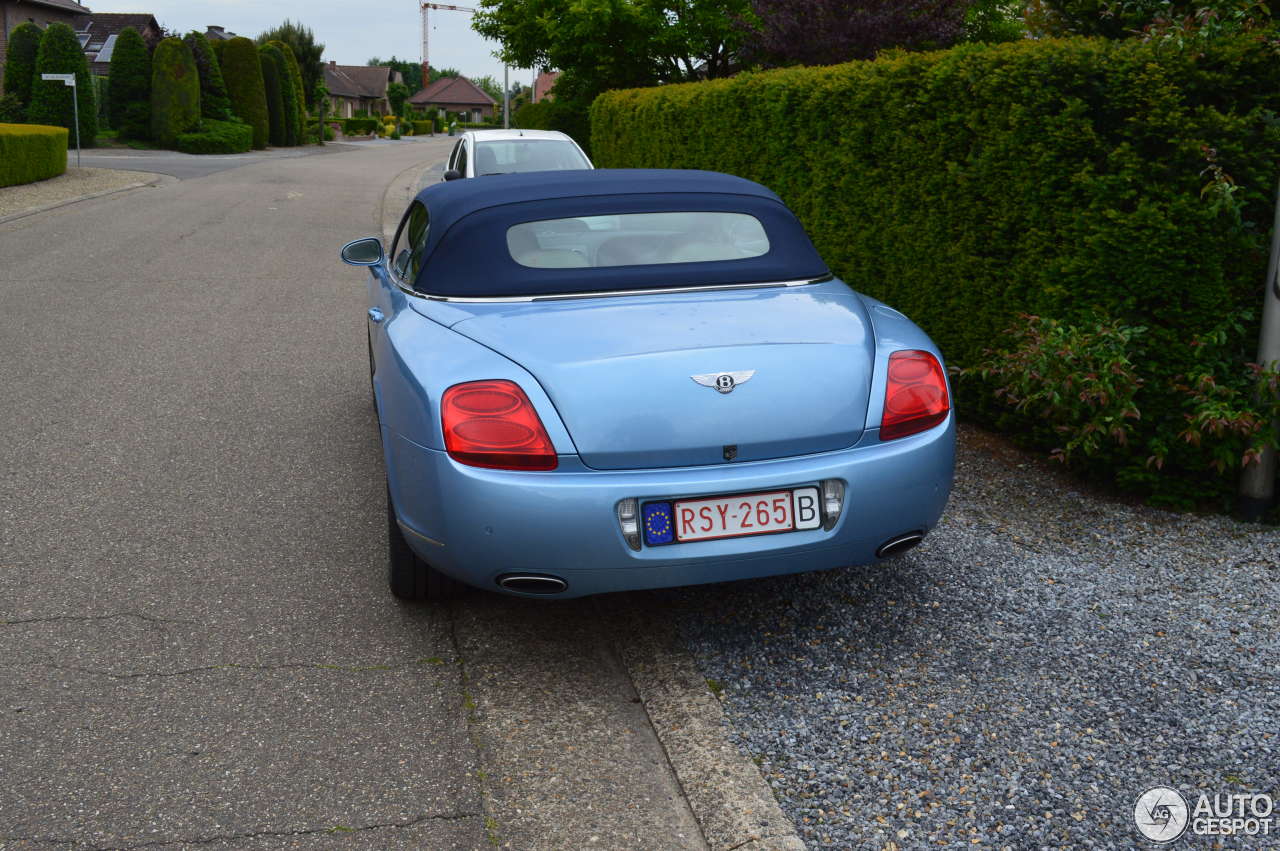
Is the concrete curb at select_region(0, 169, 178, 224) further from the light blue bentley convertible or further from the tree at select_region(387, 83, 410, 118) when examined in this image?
the tree at select_region(387, 83, 410, 118)

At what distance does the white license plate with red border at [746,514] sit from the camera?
324 cm

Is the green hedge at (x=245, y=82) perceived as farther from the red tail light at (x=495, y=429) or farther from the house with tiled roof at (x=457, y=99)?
the house with tiled roof at (x=457, y=99)

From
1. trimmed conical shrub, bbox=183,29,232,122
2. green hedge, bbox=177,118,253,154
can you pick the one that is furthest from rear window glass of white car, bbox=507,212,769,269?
trimmed conical shrub, bbox=183,29,232,122

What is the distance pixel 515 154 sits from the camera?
47.7ft

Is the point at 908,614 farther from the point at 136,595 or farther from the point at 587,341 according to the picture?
the point at 136,595

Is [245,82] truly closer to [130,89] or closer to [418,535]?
[130,89]

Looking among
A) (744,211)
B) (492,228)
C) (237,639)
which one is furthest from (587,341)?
→ (237,639)

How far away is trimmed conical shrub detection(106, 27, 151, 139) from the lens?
42.4 meters

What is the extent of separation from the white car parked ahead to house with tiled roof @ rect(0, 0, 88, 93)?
38.5 meters

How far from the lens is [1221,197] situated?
14.4 feet

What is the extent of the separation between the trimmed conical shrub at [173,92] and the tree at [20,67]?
4.18 metres

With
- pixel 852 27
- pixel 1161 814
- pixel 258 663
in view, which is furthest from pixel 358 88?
pixel 1161 814

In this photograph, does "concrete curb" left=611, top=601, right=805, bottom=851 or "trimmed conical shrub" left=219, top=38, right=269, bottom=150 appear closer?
"concrete curb" left=611, top=601, right=805, bottom=851

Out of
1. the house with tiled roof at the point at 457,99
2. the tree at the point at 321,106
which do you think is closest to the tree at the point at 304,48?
the tree at the point at 321,106
